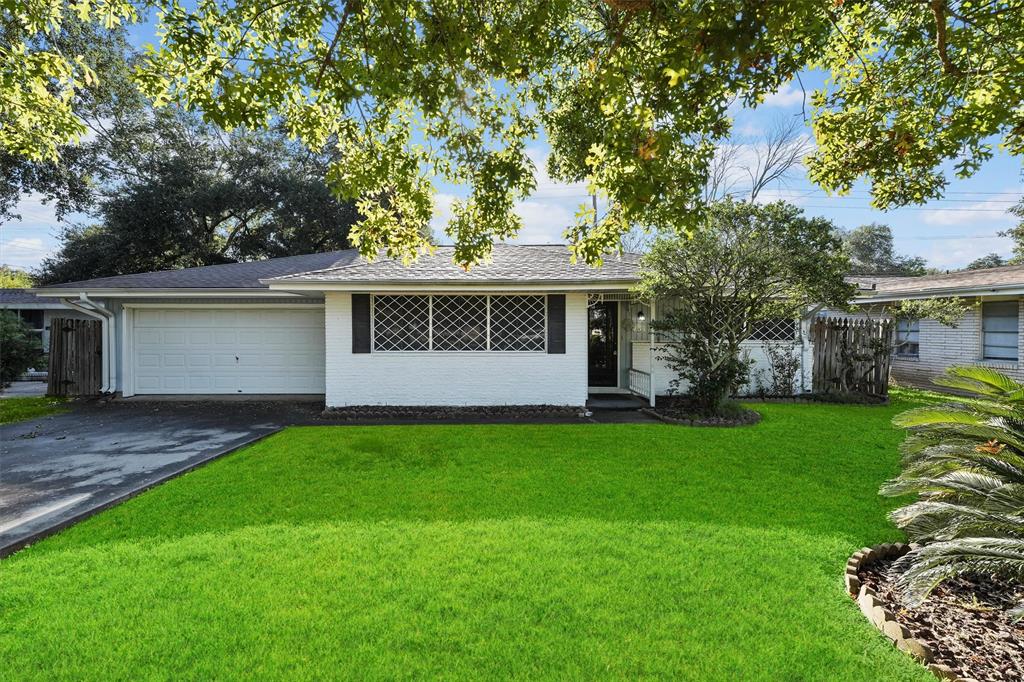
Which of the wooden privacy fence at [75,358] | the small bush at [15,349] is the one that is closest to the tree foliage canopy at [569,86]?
the wooden privacy fence at [75,358]

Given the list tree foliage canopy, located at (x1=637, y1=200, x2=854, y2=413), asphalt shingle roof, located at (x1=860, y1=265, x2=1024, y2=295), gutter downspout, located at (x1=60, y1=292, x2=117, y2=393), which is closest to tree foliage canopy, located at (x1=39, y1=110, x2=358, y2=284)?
gutter downspout, located at (x1=60, y1=292, x2=117, y2=393)

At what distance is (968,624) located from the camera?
2.89 m

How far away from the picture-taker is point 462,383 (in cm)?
1027

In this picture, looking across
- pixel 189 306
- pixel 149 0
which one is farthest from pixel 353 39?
pixel 189 306

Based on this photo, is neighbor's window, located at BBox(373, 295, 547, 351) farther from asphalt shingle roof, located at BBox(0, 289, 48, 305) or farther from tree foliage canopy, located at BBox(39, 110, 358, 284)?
asphalt shingle roof, located at BBox(0, 289, 48, 305)

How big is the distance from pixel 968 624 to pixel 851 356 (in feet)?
32.3

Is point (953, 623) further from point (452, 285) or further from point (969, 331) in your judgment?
point (969, 331)

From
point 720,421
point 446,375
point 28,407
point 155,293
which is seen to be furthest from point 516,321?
point 28,407

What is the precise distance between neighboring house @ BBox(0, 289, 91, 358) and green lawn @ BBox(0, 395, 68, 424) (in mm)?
8867

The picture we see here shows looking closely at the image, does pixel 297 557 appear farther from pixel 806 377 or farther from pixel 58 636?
pixel 806 377

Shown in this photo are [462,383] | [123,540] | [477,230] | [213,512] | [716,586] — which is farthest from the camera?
[462,383]

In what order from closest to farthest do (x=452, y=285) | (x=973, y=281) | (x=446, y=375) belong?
(x=452, y=285) < (x=446, y=375) < (x=973, y=281)

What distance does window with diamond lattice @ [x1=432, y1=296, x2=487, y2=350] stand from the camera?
33.8 feet

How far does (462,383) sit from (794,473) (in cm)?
614
